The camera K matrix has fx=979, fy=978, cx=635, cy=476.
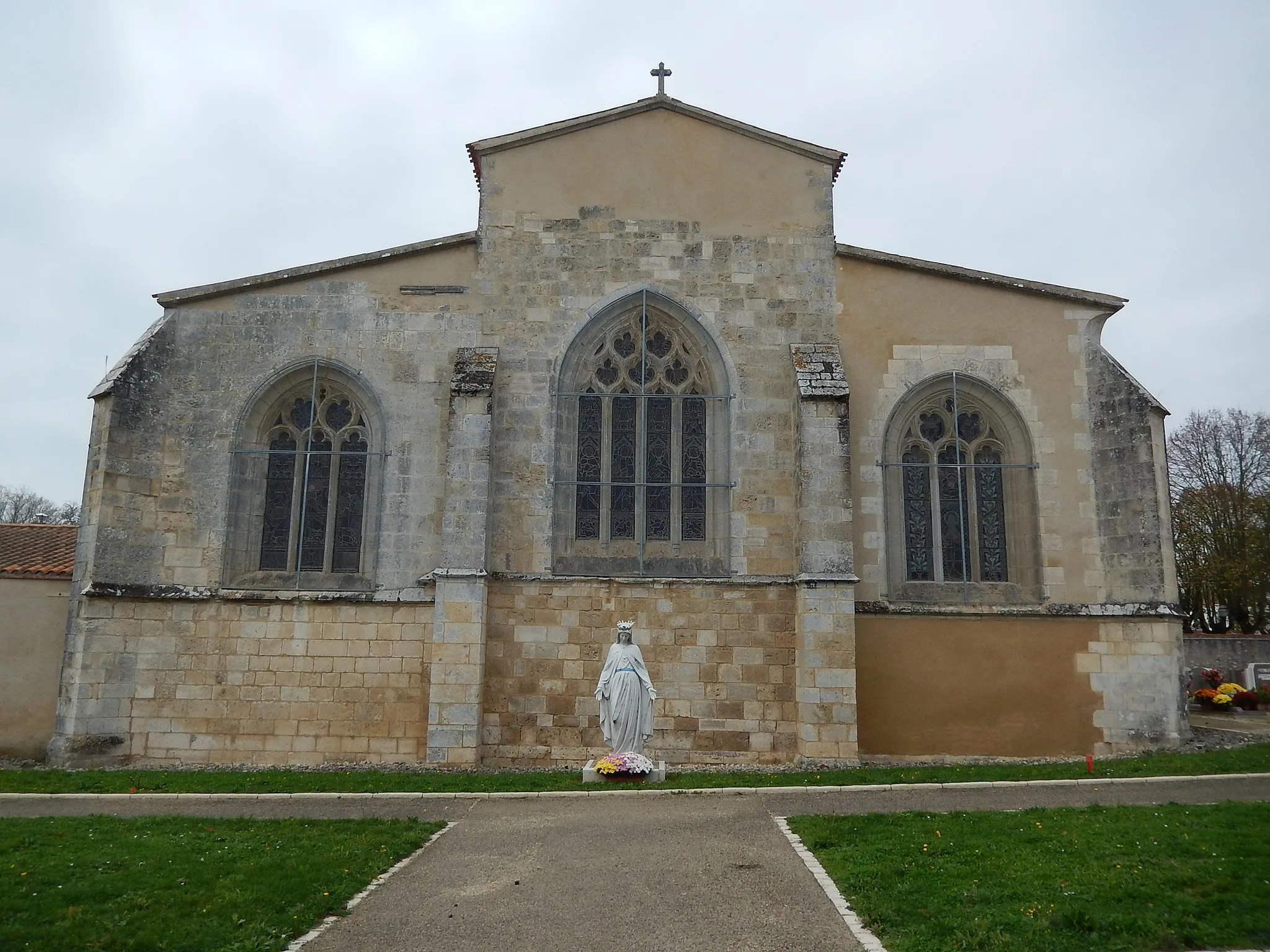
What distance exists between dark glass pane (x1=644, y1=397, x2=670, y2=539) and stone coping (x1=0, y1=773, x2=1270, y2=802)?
472 centimetres

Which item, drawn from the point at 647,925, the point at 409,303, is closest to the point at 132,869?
the point at 647,925

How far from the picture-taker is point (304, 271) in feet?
49.6

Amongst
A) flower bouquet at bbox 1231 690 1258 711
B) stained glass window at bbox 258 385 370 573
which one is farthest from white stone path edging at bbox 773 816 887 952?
flower bouquet at bbox 1231 690 1258 711

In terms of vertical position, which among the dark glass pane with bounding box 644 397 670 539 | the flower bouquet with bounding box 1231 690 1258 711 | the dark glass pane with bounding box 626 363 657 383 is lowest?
the flower bouquet with bounding box 1231 690 1258 711

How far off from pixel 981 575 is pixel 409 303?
9740 millimetres

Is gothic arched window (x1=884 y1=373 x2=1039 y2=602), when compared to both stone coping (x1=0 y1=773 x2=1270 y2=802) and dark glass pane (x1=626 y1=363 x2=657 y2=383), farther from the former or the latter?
stone coping (x1=0 y1=773 x2=1270 y2=802)

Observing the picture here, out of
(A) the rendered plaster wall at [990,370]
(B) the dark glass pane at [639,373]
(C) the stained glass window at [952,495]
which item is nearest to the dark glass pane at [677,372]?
(B) the dark glass pane at [639,373]

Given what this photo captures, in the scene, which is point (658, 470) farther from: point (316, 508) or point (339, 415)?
point (316, 508)

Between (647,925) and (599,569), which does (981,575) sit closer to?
(599,569)

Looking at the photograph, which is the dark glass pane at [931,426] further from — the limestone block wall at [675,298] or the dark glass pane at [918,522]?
the limestone block wall at [675,298]

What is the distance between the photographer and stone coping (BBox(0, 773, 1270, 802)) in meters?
10.6

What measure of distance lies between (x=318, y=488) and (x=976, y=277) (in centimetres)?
1074

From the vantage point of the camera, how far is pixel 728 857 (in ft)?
25.8

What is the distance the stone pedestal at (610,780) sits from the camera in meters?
11.3
